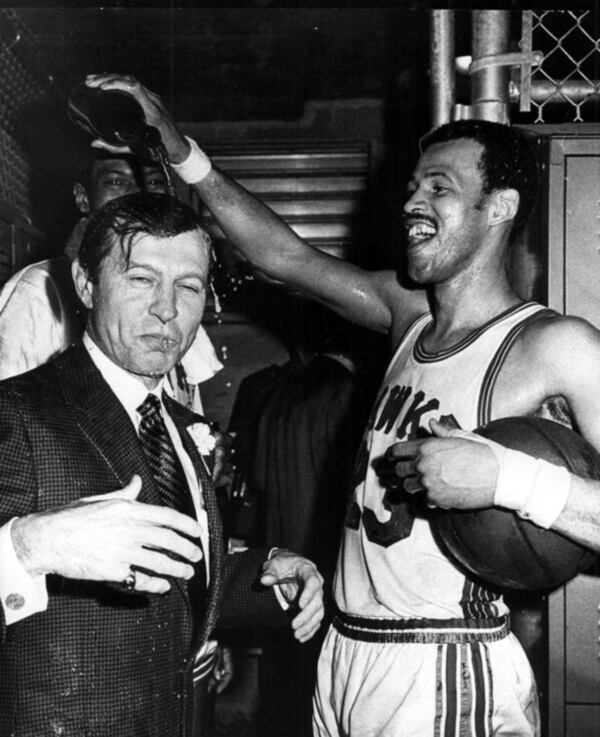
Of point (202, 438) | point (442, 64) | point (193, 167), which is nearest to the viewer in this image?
point (202, 438)

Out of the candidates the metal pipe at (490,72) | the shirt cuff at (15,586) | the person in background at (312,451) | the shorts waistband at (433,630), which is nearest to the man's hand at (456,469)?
the shorts waistband at (433,630)

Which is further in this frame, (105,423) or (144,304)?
(144,304)

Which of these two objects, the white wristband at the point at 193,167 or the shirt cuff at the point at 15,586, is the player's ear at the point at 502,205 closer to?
the white wristband at the point at 193,167

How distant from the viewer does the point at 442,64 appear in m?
3.66

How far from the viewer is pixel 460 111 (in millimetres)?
3543

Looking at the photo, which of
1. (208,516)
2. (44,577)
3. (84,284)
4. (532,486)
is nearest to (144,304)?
(84,284)

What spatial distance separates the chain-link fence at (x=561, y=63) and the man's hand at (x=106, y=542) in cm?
270

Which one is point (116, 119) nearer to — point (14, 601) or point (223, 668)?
point (14, 601)

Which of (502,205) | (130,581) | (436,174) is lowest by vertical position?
(130,581)

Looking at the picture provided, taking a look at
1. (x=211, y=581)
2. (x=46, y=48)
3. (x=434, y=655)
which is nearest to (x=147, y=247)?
(x=211, y=581)

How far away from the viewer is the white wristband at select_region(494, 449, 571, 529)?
2.23 metres

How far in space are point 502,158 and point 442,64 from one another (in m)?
0.83

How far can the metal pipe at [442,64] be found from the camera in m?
3.64

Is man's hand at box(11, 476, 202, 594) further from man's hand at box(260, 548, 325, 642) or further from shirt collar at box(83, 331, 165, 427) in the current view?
man's hand at box(260, 548, 325, 642)
